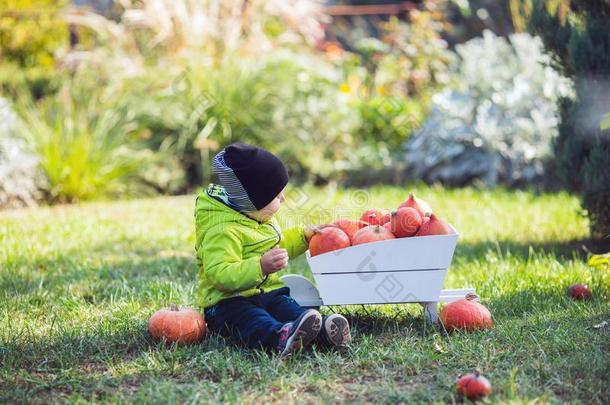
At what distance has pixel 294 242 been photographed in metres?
3.25

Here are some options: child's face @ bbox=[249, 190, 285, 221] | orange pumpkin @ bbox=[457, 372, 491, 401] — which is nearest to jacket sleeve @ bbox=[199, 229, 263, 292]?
child's face @ bbox=[249, 190, 285, 221]

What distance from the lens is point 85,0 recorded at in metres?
11.9

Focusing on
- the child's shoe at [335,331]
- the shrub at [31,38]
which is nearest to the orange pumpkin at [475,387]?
the child's shoe at [335,331]

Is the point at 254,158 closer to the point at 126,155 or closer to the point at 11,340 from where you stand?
the point at 11,340

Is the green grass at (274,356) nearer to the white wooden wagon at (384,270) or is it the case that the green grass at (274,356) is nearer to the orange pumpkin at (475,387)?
the orange pumpkin at (475,387)

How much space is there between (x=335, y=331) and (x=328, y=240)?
0.40 m

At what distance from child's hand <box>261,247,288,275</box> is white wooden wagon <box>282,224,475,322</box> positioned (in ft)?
0.58

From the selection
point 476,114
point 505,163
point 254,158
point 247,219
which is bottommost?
point 505,163

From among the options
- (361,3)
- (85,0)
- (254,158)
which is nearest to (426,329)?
(254,158)

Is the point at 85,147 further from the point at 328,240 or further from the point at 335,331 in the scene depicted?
the point at 335,331

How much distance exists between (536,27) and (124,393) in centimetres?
347

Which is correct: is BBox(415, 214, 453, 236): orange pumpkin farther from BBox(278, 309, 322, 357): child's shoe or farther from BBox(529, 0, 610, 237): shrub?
BBox(529, 0, 610, 237): shrub

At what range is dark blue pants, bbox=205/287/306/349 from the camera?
289 cm

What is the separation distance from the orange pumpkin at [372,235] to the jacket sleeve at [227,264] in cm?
40
